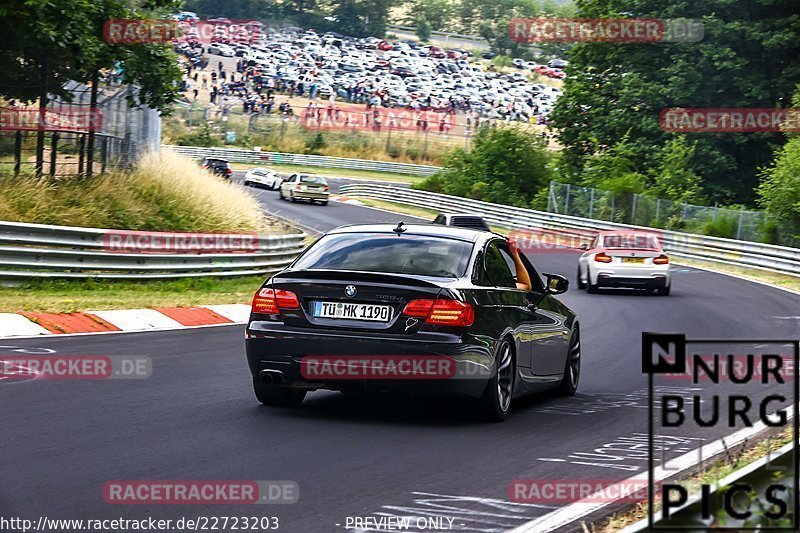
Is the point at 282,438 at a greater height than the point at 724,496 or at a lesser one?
lesser

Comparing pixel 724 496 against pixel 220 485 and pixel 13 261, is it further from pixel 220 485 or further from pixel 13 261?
pixel 13 261

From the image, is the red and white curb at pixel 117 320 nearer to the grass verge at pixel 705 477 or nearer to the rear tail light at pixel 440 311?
the rear tail light at pixel 440 311

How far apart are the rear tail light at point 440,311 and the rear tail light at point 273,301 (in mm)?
873

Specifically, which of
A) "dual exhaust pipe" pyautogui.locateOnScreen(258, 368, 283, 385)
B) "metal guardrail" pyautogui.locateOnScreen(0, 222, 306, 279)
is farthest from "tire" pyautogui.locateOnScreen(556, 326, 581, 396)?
"metal guardrail" pyautogui.locateOnScreen(0, 222, 306, 279)

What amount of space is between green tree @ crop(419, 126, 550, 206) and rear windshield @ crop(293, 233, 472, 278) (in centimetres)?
4789

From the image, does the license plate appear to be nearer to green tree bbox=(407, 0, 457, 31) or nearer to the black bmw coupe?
the black bmw coupe

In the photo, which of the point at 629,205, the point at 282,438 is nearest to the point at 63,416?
the point at 282,438

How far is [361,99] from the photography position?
3789 inches

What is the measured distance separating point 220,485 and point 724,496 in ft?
9.74

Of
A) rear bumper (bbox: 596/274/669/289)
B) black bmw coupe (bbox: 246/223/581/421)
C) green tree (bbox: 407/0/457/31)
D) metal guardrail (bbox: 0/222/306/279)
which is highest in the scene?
green tree (bbox: 407/0/457/31)

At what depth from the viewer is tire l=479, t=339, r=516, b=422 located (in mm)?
9484

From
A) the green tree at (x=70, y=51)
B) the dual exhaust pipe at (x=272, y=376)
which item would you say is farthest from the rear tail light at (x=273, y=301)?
the green tree at (x=70, y=51)

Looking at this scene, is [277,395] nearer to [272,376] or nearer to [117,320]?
[272,376]

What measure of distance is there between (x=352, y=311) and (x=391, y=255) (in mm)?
731
